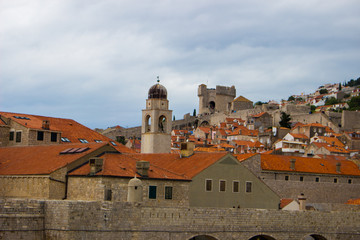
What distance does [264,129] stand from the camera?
112m

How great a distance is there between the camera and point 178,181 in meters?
33.7

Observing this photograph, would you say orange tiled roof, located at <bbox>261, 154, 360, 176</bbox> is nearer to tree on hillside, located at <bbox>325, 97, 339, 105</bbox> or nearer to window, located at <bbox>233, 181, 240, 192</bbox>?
window, located at <bbox>233, 181, 240, 192</bbox>

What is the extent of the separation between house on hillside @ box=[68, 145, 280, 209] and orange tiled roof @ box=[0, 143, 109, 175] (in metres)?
1.30

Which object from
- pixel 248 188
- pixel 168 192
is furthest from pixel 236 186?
pixel 168 192

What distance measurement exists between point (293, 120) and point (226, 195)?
81897mm

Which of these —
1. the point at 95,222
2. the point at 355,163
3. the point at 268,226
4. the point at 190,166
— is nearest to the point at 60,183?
the point at 95,222

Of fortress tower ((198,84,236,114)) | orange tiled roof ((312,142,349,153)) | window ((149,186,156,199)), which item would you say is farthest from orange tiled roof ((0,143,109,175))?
fortress tower ((198,84,236,114))

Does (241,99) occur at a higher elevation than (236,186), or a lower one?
higher

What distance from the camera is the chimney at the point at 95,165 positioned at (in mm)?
31250

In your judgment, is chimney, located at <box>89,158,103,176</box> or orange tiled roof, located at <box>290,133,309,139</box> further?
orange tiled roof, located at <box>290,133,309,139</box>

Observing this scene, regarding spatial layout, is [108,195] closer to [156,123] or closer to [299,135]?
[156,123]

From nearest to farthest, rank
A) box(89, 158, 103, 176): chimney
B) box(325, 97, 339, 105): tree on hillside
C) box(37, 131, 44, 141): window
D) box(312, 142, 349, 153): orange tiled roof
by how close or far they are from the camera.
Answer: box(89, 158, 103, 176): chimney, box(37, 131, 44, 141): window, box(312, 142, 349, 153): orange tiled roof, box(325, 97, 339, 105): tree on hillside

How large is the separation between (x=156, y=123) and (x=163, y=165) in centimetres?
1034

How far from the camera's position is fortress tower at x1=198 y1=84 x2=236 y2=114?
14150 cm
